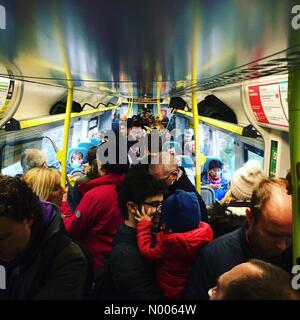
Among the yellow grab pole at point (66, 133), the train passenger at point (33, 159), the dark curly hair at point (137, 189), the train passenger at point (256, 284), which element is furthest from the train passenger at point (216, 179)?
the train passenger at point (33, 159)

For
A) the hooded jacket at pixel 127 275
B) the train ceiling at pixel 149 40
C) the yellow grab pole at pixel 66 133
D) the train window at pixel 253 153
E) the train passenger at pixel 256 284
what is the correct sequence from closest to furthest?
1. the train ceiling at pixel 149 40
2. the train passenger at pixel 256 284
3. the hooded jacket at pixel 127 275
4. the train window at pixel 253 153
5. the yellow grab pole at pixel 66 133

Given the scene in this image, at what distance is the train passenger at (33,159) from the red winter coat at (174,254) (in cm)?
59

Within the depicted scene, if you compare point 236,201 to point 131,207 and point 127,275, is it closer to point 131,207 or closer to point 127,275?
point 131,207

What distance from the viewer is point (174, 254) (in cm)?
136

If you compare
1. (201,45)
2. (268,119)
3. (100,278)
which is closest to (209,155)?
(268,119)

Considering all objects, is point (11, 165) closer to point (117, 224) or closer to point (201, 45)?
point (117, 224)

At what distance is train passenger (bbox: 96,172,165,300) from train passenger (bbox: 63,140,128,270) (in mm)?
34

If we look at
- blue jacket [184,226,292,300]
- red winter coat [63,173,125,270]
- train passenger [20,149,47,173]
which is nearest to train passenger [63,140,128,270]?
red winter coat [63,173,125,270]

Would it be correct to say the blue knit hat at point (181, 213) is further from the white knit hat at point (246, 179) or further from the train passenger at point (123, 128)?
the train passenger at point (123, 128)

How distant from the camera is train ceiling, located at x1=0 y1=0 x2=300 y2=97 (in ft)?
2.62

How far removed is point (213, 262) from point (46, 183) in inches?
31.6

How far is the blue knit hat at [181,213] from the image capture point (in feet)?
4.35

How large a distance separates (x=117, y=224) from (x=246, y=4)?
1040 mm

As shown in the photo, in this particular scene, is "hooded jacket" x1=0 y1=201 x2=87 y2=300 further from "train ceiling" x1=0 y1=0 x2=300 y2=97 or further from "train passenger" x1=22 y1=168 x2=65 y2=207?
"train ceiling" x1=0 y1=0 x2=300 y2=97
